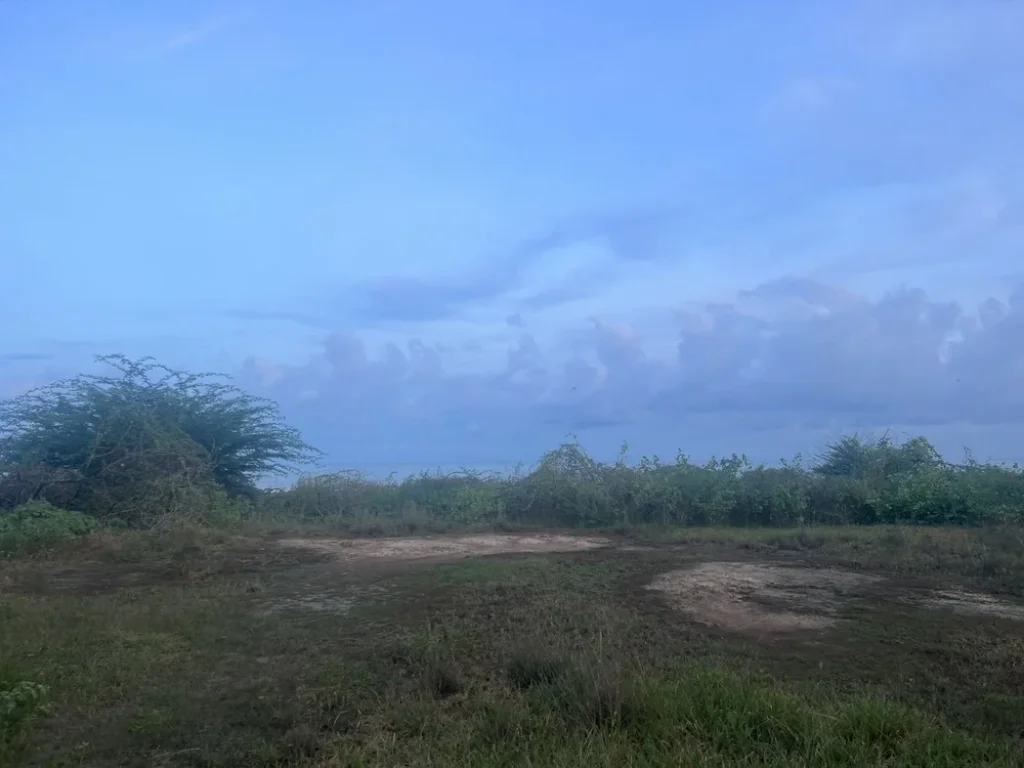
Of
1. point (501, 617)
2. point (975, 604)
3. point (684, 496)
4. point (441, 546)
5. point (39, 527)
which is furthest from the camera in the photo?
point (684, 496)

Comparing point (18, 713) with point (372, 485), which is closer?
point (18, 713)

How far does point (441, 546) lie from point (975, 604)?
24.2 ft

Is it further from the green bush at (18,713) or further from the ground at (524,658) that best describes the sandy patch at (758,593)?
the green bush at (18,713)

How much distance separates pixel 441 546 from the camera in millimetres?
13781

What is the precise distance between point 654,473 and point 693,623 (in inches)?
415

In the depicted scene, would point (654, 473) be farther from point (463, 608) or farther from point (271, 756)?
point (271, 756)

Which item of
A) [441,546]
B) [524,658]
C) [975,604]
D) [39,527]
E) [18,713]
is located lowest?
[18,713]

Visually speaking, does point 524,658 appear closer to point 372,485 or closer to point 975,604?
point 975,604

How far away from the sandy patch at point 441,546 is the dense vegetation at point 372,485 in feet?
5.11

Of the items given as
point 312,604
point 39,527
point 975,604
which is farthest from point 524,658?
point 39,527

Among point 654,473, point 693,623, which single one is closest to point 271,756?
point 693,623

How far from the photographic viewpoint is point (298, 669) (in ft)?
22.7

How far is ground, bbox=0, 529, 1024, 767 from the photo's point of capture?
5.38 meters

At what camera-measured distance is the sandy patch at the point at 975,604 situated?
8625 mm
